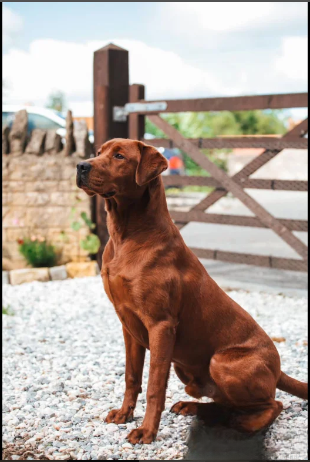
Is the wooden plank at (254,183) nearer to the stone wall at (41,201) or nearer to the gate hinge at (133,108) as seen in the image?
the gate hinge at (133,108)

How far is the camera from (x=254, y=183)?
6.10 meters

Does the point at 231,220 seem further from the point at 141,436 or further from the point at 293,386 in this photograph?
the point at 141,436

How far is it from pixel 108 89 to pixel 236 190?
1883 mm

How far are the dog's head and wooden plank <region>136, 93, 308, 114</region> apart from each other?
153 inches

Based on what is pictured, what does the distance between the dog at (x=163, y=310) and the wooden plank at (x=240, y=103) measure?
12.2 ft

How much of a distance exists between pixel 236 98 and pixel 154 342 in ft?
13.9


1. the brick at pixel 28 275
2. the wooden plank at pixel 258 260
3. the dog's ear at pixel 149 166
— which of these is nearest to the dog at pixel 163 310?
the dog's ear at pixel 149 166

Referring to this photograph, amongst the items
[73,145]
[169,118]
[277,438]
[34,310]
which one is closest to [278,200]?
[169,118]

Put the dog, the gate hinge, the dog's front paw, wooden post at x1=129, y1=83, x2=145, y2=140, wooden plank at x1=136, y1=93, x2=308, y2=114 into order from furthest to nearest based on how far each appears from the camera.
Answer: wooden post at x1=129, y1=83, x2=145, y2=140 < the gate hinge < wooden plank at x1=136, y1=93, x2=308, y2=114 < the dog's front paw < the dog

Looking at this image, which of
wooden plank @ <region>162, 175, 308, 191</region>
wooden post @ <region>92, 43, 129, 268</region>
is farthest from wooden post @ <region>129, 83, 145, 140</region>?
wooden plank @ <region>162, 175, 308, 191</region>

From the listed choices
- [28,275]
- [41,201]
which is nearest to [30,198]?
[41,201]

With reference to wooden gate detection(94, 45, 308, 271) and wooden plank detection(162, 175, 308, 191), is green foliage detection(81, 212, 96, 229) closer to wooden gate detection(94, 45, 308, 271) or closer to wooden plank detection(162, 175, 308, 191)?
wooden gate detection(94, 45, 308, 271)

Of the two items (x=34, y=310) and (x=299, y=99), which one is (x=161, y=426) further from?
(x=299, y=99)

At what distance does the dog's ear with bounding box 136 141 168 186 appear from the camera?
7.31 feet
